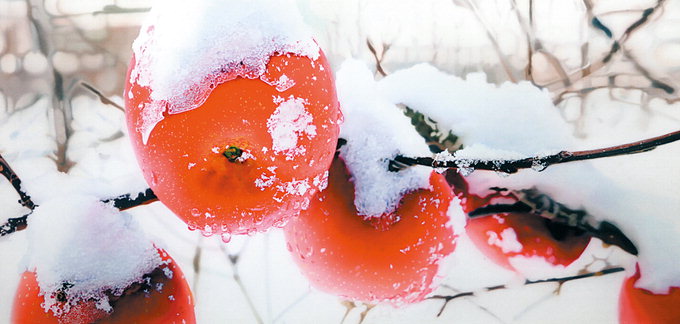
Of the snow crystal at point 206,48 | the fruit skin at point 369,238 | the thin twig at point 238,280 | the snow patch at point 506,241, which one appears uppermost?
the snow crystal at point 206,48

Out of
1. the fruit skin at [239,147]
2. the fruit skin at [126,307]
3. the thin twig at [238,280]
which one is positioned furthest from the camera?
the thin twig at [238,280]

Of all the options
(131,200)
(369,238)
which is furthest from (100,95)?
(369,238)

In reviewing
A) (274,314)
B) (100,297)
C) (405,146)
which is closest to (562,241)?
(405,146)

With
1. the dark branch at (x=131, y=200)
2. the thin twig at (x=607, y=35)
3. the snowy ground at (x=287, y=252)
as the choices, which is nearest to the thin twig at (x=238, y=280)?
the snowy ground at (x=287, y=252)

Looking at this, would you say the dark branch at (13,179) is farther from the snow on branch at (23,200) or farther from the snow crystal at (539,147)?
the snow crystal at (539,147)

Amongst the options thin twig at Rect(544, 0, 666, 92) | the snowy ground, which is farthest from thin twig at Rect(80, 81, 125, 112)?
thin twig at Rect(544, 0, 666, 92)

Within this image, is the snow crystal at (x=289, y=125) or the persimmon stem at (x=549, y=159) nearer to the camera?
the snow crystal at (x=289, y=125)
